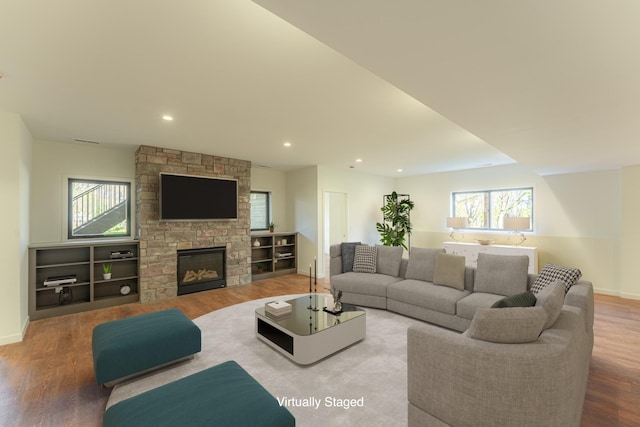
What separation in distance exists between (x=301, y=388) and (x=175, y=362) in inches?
52.3

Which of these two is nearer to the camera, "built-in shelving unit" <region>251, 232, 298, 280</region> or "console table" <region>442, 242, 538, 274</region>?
"console table" <region>442, 242, 538, 274</region>

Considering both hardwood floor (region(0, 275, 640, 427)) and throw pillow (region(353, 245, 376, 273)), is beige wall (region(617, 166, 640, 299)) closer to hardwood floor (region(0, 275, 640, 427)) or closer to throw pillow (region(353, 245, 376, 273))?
hardwood floor (region(0, 275, 640, 427))

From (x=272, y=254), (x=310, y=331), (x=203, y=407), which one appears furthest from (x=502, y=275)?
(x=272, y=254)

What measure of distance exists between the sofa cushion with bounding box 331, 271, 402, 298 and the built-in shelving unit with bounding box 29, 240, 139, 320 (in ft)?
11.6

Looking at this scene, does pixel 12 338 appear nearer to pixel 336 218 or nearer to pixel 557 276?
pixel 336 218

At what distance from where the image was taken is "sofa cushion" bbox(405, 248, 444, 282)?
412cm

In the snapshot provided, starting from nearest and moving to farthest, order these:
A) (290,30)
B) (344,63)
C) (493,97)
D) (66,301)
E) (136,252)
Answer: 1. (290,30)
2. (493,97)
3. (344,63)
4. (66,301)
5. (136,252)

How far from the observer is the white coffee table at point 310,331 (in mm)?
2621

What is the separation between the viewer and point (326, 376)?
2.46m

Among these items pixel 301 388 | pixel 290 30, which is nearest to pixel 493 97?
pixel 290 30

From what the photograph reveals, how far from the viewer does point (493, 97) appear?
2039 mm

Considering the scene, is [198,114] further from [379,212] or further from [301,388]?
[379,212]

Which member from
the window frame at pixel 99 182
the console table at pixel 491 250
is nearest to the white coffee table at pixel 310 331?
the window frame at pixel 99 182

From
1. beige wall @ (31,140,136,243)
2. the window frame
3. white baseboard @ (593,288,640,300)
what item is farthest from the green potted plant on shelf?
white baseboard @ (593,288,640,300)
